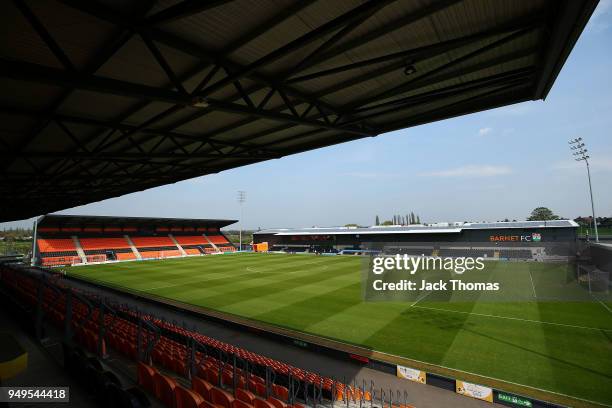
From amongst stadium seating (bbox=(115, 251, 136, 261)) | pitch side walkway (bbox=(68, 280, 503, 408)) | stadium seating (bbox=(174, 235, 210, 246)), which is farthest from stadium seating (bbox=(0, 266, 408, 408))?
stadium seating (bbox=(174, 235, 210, 246))

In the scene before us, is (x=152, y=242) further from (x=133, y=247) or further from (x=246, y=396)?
(x=246, y=396)

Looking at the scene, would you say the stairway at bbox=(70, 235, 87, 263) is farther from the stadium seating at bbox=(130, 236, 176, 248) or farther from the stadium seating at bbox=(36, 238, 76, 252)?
the stadium seating at bbox=(130, 236, 176, 248)

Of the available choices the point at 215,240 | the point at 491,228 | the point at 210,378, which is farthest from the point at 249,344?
the point at 215,240

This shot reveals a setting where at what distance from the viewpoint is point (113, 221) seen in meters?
54.2

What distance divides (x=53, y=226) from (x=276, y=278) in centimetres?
4209

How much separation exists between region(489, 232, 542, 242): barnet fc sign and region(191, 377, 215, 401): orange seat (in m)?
49.7

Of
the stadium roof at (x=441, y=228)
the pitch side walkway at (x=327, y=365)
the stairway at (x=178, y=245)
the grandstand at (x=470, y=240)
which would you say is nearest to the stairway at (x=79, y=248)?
the stairway at (x=178, y=245)

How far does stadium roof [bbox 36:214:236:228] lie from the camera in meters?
47.1

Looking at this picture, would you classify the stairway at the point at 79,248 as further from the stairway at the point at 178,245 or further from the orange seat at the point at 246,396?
the orange seat at the point at 246,396

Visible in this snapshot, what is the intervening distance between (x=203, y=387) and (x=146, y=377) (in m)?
1.43

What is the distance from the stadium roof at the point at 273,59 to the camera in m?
4.12

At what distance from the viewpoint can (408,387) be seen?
10.1 meters

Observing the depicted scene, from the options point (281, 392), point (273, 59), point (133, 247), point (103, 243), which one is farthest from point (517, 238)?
point (103, 243)

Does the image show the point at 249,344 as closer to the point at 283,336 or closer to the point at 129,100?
the point at 283,336
